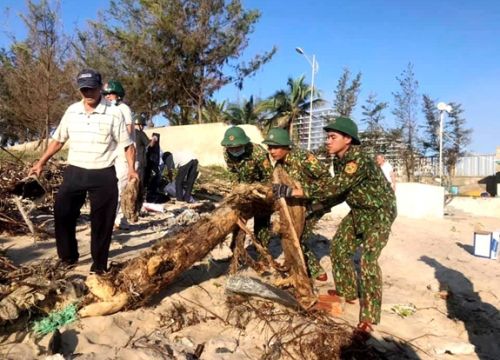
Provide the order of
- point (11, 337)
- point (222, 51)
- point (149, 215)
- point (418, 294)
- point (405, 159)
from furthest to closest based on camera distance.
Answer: point (222, 51) < point (405, 159) < point (149, 215) < point (418, 294) < point (11, 337)

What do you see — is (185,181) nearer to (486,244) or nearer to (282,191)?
(486,244)

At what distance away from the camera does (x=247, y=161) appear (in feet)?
15.2

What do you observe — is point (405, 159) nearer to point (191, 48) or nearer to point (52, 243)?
point (191, 48)

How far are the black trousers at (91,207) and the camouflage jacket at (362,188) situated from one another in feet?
5.80

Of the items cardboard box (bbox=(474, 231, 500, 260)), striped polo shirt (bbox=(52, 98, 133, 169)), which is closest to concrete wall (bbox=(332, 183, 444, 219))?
cardboard box (bbox=(474, 231, 500, 260))

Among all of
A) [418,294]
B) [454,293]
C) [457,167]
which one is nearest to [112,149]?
[418,294]

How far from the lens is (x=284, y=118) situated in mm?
27516

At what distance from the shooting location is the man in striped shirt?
144 inches

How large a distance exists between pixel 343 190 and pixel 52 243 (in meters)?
3.29

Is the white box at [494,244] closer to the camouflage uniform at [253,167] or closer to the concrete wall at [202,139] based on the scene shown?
the camouflage uniform at [253,167]

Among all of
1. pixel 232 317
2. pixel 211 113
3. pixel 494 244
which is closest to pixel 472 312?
pixel 232 317

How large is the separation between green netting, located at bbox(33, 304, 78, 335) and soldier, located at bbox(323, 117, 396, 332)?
2077 mm

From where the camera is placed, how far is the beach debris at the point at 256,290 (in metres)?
3.64

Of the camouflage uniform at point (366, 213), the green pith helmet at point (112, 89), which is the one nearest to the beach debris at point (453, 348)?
the camouflage uniform at point (366, 213)
